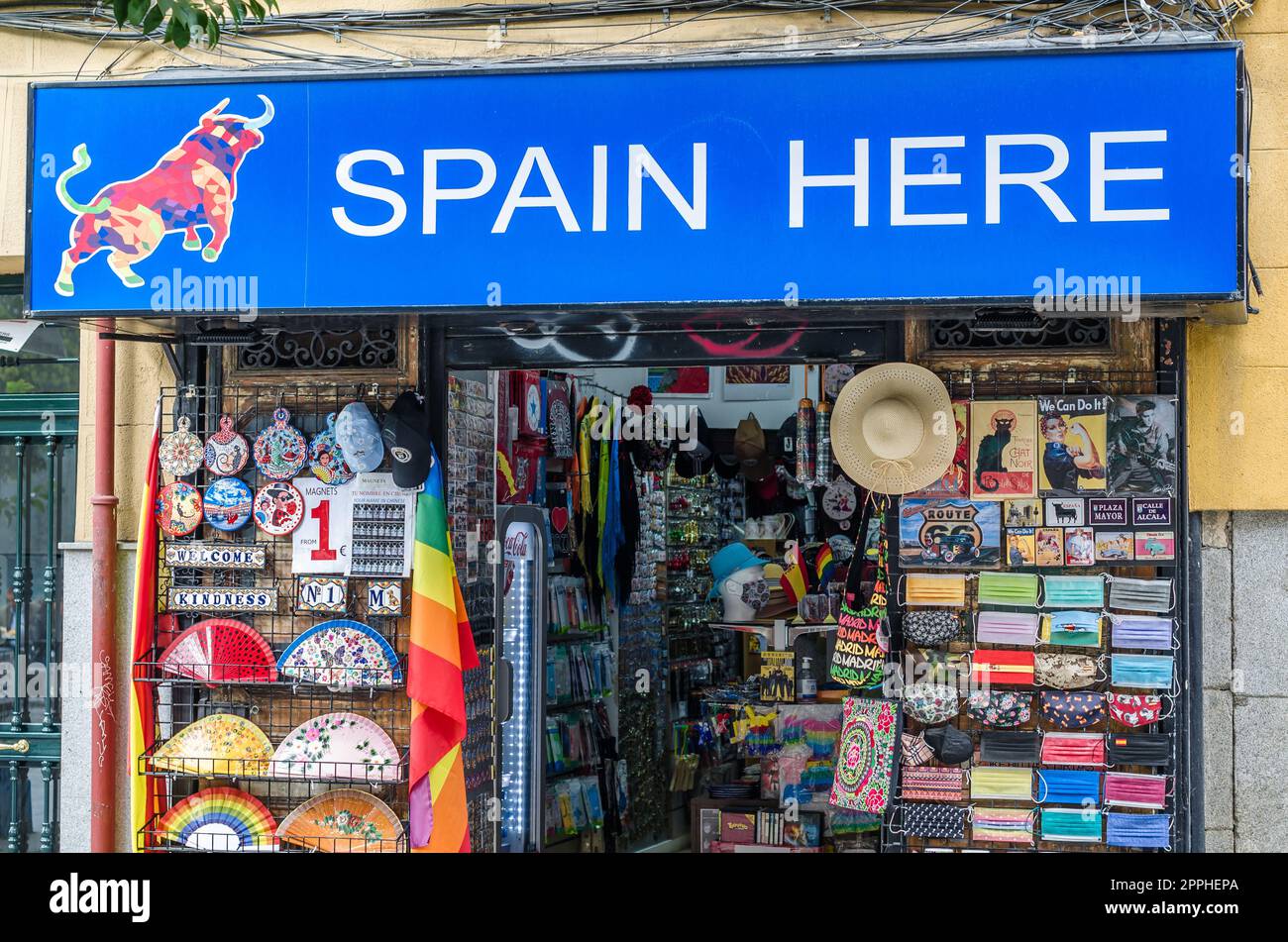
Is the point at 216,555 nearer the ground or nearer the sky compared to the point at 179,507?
nearer the ground

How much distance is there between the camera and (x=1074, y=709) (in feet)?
18.5

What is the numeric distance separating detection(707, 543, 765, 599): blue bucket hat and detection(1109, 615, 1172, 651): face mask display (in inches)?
139

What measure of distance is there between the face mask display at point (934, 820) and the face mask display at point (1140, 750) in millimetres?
666

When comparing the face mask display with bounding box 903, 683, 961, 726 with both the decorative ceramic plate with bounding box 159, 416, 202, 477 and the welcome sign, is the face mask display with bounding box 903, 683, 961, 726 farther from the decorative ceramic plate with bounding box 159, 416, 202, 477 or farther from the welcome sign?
the decorative ceramic plate with bounding box 159, 416, 202, 477

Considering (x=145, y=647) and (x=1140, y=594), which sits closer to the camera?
(x=1140, y=594)

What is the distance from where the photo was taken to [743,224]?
510 cm

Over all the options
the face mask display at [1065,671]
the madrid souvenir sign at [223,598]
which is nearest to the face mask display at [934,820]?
the face mask display at [1065,671]

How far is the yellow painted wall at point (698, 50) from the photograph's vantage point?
558 cm

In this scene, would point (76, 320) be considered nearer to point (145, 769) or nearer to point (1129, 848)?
point (145, 769)

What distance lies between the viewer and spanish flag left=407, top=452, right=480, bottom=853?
592 centimetres

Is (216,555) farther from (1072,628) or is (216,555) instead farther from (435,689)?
(1072,628)

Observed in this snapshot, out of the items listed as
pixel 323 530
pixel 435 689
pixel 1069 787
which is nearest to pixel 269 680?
pixel 323 530

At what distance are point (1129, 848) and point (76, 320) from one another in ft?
16.0

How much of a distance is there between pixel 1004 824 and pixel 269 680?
3.28 m
